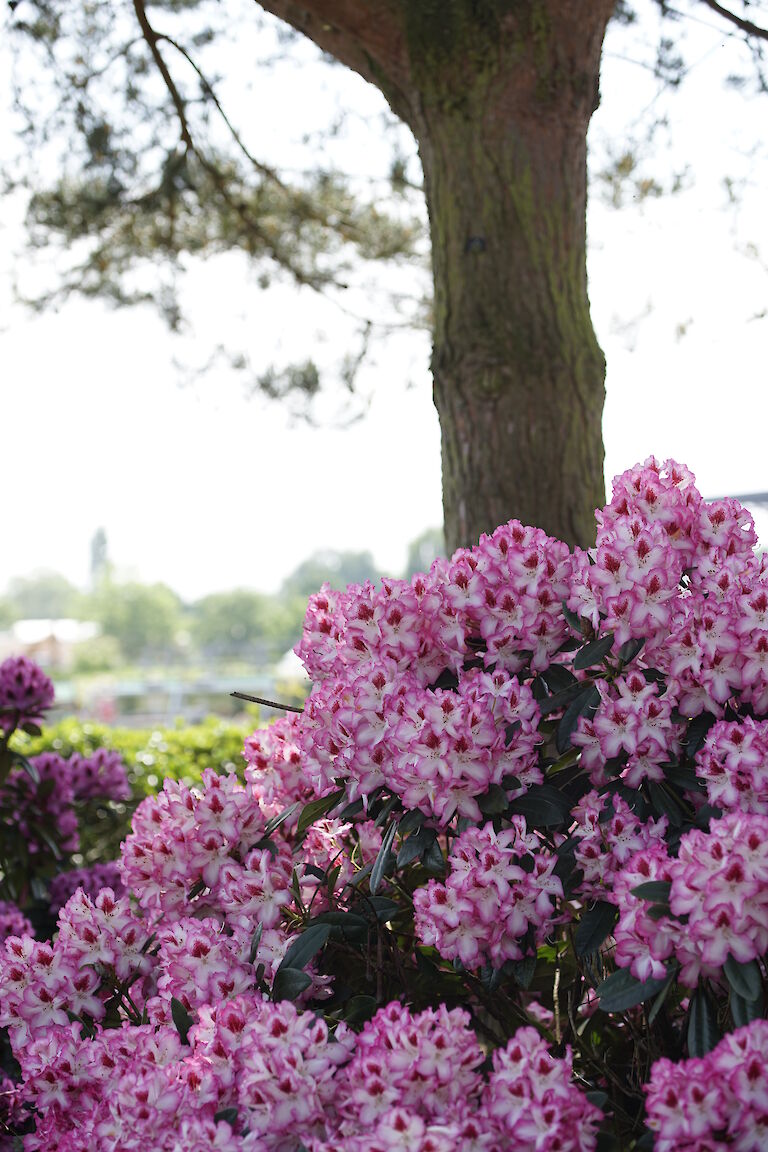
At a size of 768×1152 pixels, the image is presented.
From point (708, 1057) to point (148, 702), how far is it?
4190 centimetres

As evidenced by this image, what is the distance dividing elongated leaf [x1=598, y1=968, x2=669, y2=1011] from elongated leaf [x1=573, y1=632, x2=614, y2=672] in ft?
1.15

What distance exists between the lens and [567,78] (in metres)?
2.32

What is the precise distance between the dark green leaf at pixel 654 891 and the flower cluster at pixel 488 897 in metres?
0.19

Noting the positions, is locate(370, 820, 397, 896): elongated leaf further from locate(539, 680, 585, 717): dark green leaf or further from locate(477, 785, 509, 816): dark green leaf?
locate(539, 680, 585, 717): dark green leaf

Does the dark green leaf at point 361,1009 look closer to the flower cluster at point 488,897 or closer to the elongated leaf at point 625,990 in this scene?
the flower cluster at point 488,897

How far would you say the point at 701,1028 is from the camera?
102 cm

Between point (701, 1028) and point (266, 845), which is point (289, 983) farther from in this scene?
point (701, 1028)

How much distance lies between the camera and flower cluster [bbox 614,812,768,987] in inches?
36.9

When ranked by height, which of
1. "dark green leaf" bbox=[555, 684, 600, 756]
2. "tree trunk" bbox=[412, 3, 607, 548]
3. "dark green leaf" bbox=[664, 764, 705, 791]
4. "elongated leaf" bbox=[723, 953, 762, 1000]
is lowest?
"elongated leaf" bbox=[723, 953, 762, 1000]

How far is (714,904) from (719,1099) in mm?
161

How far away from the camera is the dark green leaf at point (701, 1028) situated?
100 cm

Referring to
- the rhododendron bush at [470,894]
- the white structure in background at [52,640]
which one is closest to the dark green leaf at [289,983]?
the rhododendron bush at [470,894]

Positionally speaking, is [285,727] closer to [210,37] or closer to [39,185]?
[210,37]

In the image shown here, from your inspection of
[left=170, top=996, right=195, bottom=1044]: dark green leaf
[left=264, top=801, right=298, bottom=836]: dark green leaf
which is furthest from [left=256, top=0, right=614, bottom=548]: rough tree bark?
[left=170, top=996, right=195, bottom=1044]: dark green leaf
